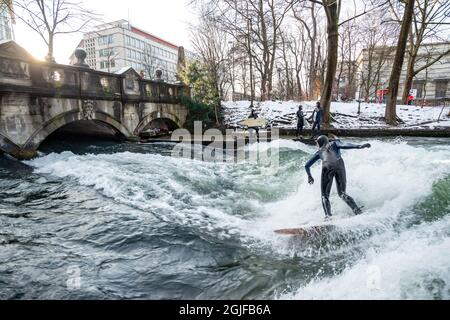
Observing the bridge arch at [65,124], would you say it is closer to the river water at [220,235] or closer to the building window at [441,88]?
the river water at [220,235]

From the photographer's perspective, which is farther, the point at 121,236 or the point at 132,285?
the point at 121,236

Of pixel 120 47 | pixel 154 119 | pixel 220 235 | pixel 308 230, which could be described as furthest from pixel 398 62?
pixel 120 47

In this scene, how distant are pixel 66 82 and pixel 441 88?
156ft

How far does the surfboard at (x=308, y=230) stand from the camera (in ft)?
17.5

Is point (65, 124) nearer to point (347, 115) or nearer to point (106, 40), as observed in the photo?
point (347, 115)

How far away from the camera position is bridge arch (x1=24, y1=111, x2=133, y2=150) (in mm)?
11734

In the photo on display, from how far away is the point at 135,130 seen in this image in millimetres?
17641

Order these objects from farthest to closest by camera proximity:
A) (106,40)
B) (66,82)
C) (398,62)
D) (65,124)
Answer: (106,40)
(398,62)
(65,124)
(66,82)

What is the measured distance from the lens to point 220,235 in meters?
5.60

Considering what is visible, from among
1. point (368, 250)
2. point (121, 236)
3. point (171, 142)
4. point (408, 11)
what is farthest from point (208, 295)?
point (408, 11)

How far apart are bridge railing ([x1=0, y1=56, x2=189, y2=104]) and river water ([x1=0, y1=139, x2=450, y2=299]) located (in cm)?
347
